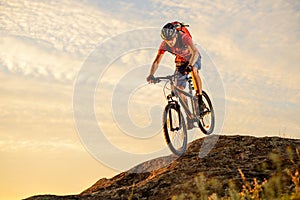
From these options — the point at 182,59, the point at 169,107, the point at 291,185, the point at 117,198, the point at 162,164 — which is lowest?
the point at 291,185

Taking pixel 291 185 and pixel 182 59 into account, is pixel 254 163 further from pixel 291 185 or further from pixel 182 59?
pixel 182 59

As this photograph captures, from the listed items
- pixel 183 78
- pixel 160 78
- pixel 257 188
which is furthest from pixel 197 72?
pixel 257 188

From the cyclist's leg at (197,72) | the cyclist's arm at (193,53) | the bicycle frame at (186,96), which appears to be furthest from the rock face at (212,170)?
the cyclist's arm at (193,53)

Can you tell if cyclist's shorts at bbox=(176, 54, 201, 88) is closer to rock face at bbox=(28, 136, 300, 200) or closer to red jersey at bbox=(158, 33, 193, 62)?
red jersey at bbox=(158, 33, 193, 62)

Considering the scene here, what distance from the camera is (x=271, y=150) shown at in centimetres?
1104

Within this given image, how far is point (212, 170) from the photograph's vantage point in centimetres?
993

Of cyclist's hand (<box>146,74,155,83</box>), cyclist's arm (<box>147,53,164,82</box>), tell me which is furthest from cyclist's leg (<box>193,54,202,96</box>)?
cyclist's hand (<box>146,74,155,83</box>)

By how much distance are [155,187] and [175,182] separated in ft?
1.50

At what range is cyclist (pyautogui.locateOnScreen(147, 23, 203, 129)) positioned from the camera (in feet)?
39.6

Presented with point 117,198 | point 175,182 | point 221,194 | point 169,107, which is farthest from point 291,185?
point 169,107

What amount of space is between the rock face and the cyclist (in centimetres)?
172

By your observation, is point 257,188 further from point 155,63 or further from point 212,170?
point 155,63

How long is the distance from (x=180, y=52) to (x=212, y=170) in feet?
12.8

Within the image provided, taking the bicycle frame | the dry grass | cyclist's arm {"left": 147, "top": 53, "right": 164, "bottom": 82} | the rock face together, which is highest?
cyclist's arm {"left": 147, "top": 53, "right": 164, "bottom": 82}
